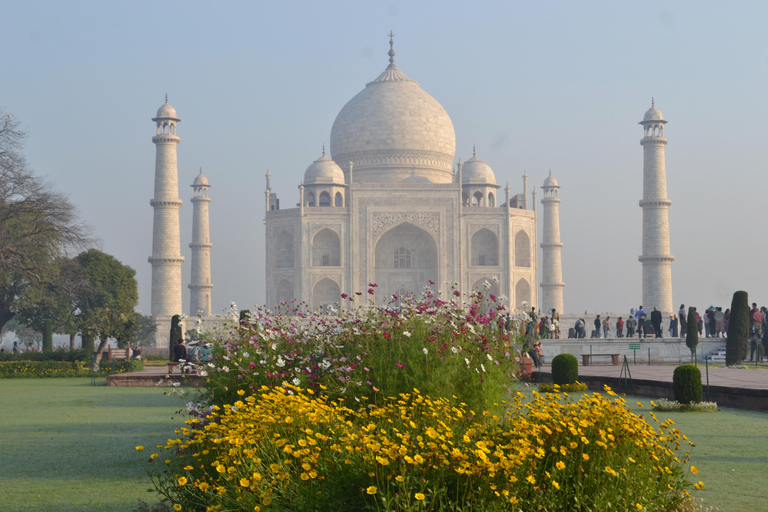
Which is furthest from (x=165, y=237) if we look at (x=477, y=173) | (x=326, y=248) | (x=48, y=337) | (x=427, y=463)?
(x=427, y=463)

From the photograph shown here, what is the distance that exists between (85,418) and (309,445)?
6168 mm

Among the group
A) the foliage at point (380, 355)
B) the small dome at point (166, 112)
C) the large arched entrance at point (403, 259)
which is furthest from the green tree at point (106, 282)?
the foliage at point (380, 355)

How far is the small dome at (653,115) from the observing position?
114ft

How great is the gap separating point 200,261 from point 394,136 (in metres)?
11.0

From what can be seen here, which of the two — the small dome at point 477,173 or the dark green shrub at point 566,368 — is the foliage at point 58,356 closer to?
the dark green shrub at point 566,368

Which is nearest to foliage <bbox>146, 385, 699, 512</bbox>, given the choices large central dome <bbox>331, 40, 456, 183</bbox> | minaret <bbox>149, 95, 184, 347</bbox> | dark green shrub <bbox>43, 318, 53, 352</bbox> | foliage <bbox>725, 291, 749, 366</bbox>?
foliage <bbox>725, 291, 749, 366</bbox>

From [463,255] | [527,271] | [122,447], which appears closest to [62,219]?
[122,447]

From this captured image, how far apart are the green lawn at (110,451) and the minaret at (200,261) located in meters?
29.5

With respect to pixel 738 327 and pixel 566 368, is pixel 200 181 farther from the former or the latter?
pixel 566 368

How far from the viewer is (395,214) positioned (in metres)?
35.8

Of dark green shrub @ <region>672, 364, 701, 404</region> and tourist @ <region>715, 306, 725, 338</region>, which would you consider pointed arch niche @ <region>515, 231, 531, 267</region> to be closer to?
tourist @ <region>715, 306, 725, 338</region>

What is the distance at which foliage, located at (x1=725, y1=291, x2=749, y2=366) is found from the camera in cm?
1761

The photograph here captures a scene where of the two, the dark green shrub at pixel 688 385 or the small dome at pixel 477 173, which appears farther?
the small dome at pixel 477 173

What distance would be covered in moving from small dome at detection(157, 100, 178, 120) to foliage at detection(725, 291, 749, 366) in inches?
954
